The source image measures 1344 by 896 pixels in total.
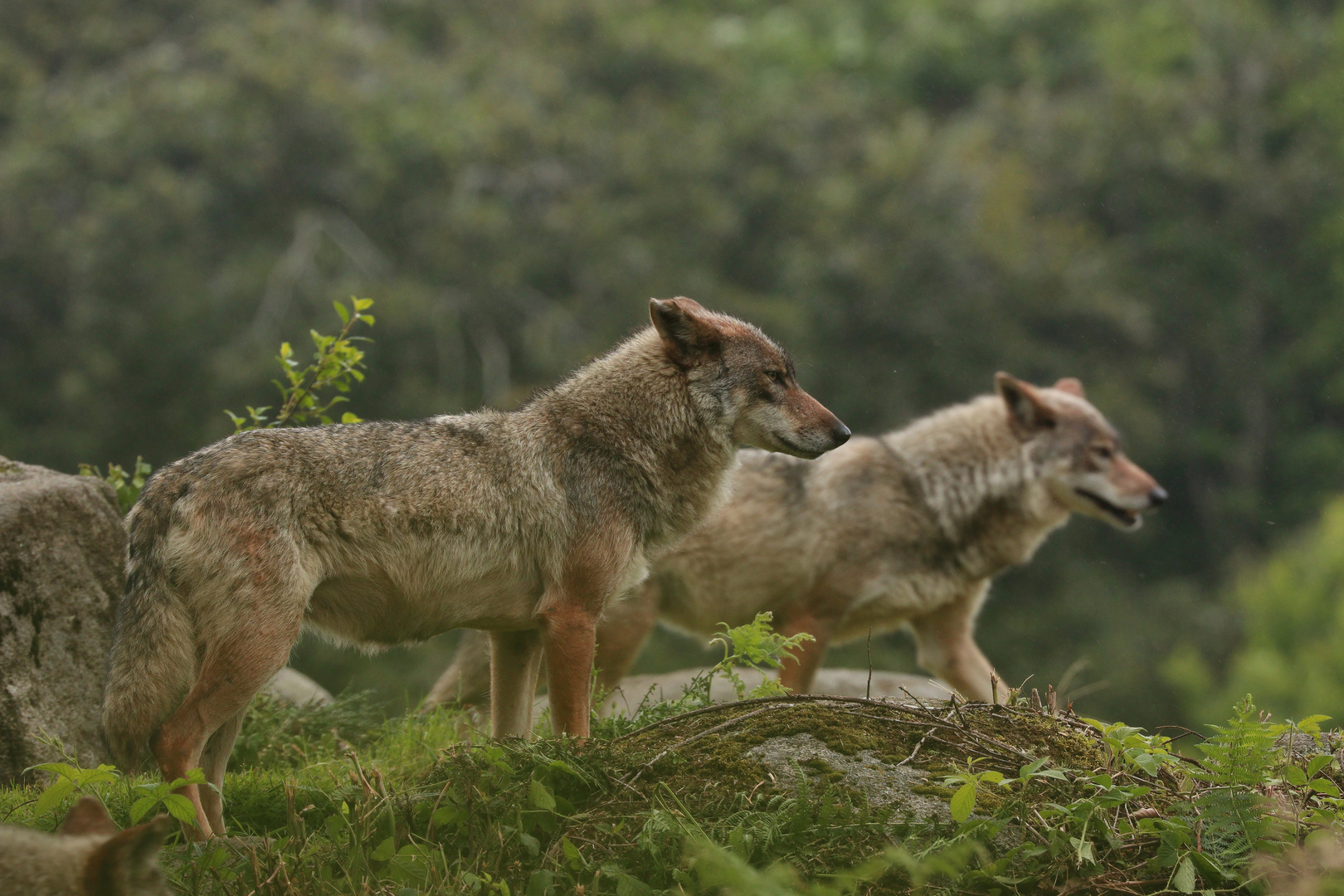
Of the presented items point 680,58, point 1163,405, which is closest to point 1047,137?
point 1163,405

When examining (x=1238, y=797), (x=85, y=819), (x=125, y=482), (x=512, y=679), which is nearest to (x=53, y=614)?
(x=125, y=482)

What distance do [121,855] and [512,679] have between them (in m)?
2.48

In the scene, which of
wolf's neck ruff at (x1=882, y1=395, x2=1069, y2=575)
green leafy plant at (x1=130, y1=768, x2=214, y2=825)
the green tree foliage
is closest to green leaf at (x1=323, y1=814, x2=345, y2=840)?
green leafy plant at (x1=130, y1=768, x2=214, y2=825)

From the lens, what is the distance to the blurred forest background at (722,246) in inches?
877

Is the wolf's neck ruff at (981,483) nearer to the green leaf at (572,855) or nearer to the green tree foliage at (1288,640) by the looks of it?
the green leaf at (572,855)

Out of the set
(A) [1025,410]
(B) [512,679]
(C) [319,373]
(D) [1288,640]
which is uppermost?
(C) [319,373]

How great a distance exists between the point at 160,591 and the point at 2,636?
1.47 m

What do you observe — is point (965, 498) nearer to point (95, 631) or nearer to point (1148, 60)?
point (95, 631)

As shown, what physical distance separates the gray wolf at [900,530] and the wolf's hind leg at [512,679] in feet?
7.82

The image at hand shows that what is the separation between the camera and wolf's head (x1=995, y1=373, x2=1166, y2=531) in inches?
335

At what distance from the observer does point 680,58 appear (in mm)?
29344

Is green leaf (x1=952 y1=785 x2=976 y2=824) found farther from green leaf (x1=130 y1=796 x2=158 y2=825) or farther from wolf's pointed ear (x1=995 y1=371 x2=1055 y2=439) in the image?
wolf's pointed ear (x1=995 y1=371 x2=1055 y2=439)

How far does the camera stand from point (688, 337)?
5633mm

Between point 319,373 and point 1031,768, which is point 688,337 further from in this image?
point 1031,768
